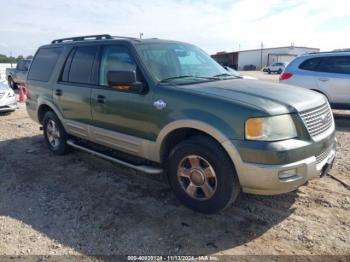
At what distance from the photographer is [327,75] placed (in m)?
8.41

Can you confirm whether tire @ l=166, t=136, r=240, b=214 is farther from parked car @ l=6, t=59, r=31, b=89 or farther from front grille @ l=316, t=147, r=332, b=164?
parked car @ l=6, t=59, r=31, b=89

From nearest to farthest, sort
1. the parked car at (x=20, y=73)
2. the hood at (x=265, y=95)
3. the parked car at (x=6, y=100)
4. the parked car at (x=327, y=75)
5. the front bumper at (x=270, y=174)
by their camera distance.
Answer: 1. the front bumper at (x=270, y=174)
2. the hood at (x=265, y=95)
3. the parked car at (x=327, y=75)
4. the parked car at (x=6, y=100)
5. the parked car at (x=20, y=73)

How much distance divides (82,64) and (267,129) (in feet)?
10.2

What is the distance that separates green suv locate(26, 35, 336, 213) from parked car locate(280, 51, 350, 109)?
4.82 m

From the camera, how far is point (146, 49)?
4258 mm

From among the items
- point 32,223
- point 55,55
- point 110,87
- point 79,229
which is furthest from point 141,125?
point 55,55

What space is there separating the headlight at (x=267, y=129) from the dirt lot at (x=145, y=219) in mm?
967

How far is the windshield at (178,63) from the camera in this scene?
4.07m

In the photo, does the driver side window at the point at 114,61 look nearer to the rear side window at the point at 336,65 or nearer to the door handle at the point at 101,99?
the door handle at the point at 101,99

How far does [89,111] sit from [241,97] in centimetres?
240

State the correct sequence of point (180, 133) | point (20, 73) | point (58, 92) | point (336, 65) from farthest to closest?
1. point (20, 73)
2. point (336, 65)
3. point (58, 92)
4. point (180, 133)

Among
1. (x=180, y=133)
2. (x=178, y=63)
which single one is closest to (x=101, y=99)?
(x=178, y=63)

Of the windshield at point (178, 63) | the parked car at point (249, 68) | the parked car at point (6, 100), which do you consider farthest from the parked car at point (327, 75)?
the parked car at point (249, 68)

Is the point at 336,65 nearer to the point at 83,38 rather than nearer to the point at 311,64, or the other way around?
the point at 311,64
